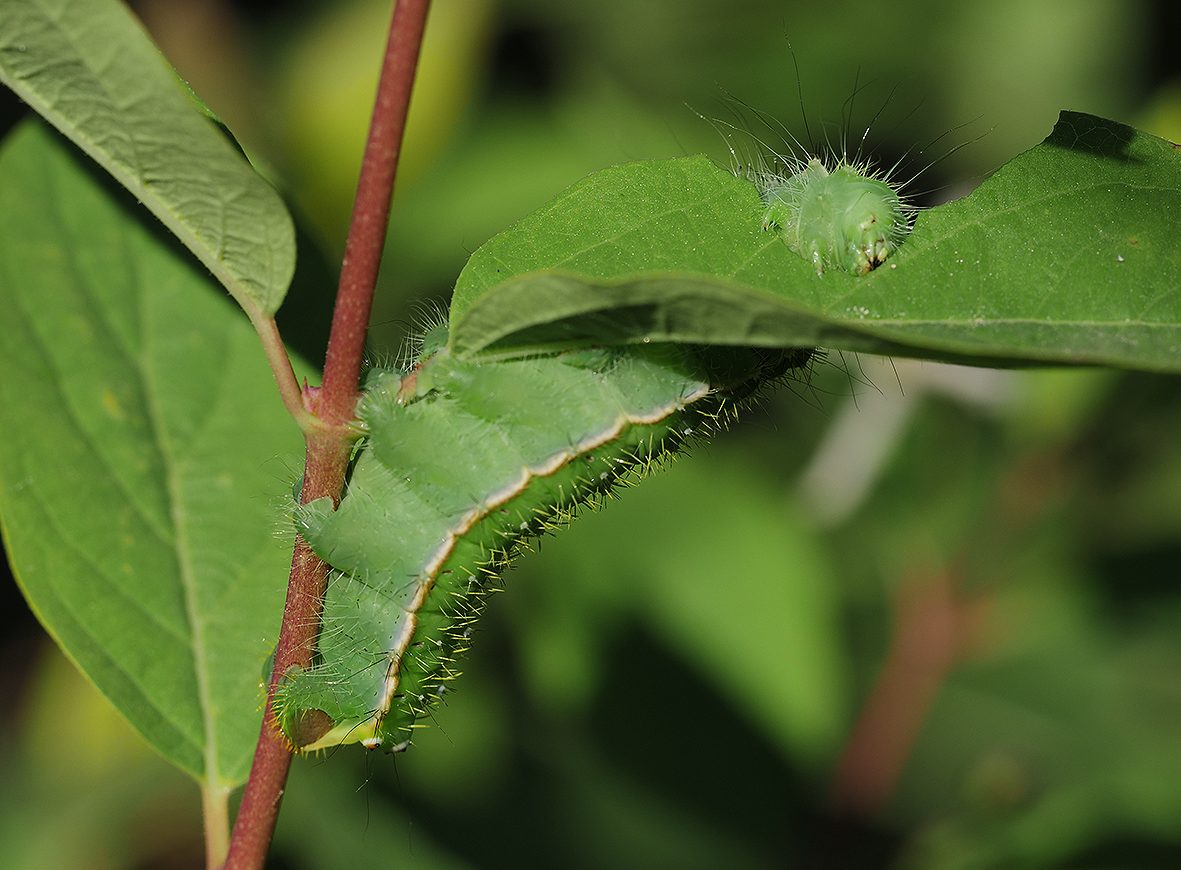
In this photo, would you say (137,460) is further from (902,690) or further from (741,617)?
(902,690)

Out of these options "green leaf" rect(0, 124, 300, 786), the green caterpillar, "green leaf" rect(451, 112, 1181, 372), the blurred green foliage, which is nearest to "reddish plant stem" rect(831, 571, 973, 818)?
the blurred green foliage

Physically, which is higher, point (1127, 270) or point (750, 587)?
point (1127, 270)

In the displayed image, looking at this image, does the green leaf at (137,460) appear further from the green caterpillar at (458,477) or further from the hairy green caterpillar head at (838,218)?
the hairy green caterpillar head at (838,218)

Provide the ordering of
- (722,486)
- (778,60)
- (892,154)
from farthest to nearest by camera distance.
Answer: (892,154)
(778,60)
(722,486)

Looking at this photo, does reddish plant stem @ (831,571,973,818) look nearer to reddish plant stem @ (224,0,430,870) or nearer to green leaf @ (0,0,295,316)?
reddish plant stem @ (224,0,430,870)

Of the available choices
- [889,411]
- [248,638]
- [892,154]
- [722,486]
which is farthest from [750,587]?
[892,154]

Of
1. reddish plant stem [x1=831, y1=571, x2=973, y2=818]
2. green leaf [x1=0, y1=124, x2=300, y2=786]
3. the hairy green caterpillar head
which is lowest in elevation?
reddish plant stem [x1=831, y1=571, x2=973, y2=818]

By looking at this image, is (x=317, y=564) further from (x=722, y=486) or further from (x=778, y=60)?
(x=778, y=60)

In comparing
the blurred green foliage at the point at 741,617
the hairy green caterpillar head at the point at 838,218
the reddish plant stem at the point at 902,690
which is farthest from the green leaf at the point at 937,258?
the reddish plant stem at the point at 902,690
